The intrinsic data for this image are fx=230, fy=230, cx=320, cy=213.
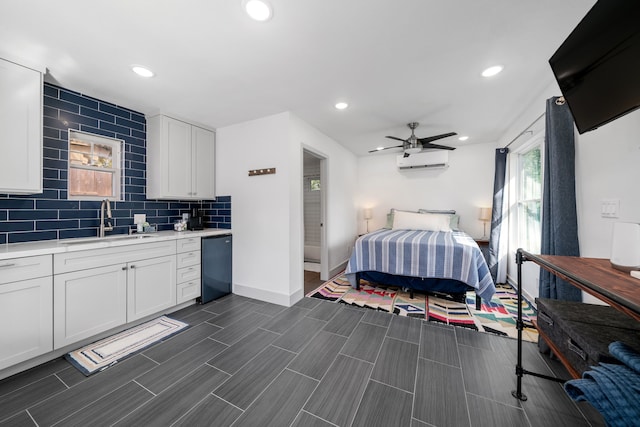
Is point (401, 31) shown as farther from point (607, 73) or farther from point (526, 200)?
point (526, 200)

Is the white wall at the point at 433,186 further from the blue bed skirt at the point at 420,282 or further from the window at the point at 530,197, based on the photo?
the blue bed skirt at the point at 420,282

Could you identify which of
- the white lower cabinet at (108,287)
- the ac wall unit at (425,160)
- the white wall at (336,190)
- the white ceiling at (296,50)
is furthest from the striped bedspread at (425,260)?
the white lower cabinet at (108,287)

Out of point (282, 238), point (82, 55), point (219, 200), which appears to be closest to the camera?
point (82, 55)

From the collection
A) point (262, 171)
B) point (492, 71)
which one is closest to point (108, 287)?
point (262, 171)

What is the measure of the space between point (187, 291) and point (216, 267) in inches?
17.2

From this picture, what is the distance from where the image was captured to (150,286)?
247cm

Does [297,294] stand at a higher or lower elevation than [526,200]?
lower

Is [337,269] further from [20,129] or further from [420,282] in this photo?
[20,129]

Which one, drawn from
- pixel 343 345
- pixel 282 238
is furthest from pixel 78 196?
pixel 343 345

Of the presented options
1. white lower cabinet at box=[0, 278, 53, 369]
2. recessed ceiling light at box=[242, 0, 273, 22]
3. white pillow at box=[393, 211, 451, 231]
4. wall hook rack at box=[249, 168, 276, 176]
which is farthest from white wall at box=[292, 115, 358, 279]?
white lower cabinet at box=[0, 278, 53, 369]

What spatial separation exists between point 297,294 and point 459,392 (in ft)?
6.43

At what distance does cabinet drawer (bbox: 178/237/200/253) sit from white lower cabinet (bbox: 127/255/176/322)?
0.14 metres

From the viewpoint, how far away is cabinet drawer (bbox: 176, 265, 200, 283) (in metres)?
2.75

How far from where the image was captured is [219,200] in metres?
3.53
